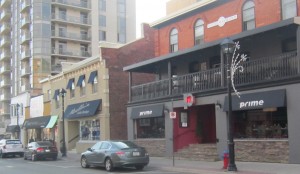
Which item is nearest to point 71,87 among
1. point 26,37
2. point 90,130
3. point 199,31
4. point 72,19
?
point 90,130

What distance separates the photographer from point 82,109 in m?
37.0

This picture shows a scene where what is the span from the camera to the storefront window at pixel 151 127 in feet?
92.2

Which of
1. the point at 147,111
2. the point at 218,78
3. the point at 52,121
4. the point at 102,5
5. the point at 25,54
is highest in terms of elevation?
the point at 102,5

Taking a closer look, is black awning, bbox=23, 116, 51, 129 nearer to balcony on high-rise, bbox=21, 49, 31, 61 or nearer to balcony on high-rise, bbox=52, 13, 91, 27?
balcony on high-rise, bbox=21, 49, 31, 61

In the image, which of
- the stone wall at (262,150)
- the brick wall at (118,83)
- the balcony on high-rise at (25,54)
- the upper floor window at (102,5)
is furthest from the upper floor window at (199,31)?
the upper floor window at (102,5)

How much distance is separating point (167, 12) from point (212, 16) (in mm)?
6919

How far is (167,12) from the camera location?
108 ft

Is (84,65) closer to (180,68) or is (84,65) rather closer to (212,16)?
(180,68)

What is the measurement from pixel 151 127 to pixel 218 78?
7.32 m

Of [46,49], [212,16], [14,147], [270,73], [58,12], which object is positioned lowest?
[14,147]

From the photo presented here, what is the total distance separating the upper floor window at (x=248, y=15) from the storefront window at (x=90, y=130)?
16.0 metres

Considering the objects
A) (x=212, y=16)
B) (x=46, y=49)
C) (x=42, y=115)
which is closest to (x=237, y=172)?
(x=212, y=16)

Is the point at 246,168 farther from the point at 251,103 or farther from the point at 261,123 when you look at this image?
the point at 261,123

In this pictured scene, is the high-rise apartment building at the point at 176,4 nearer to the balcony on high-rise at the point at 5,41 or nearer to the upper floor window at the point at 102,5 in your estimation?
the upper floor window at the point at 102,5
